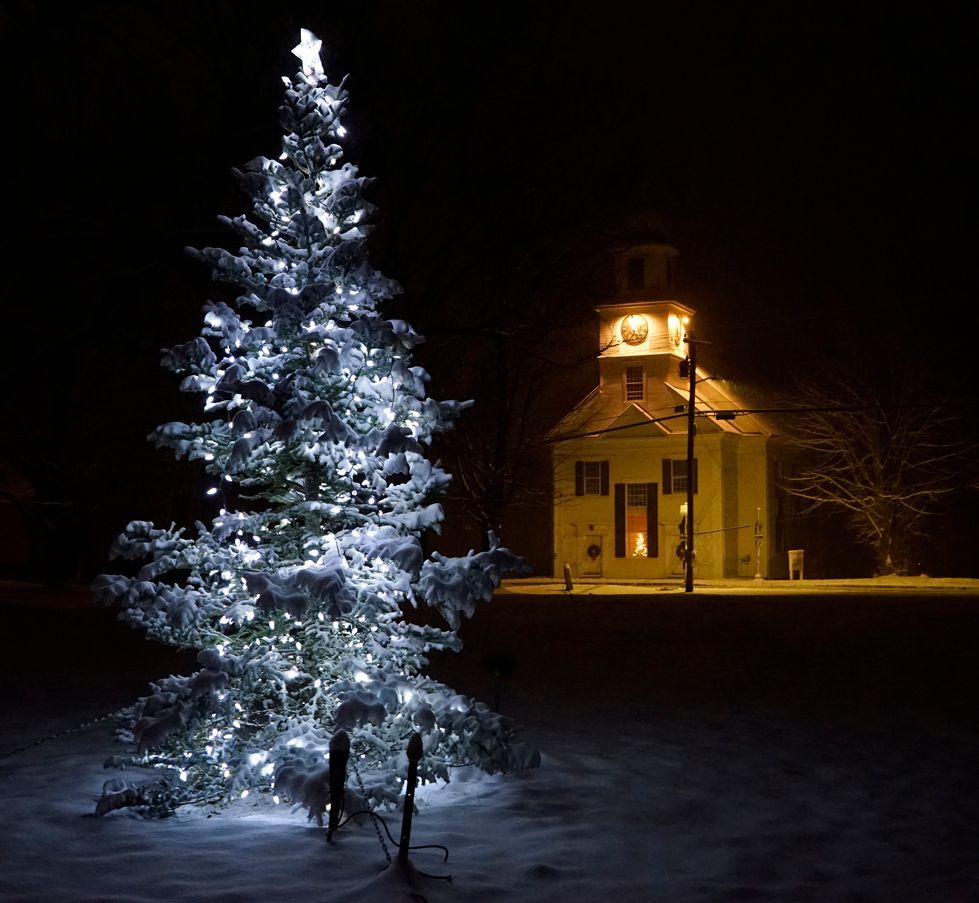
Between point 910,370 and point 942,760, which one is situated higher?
point 910,370

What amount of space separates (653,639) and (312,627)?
1226cm

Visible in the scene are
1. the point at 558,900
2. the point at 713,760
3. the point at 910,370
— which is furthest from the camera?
the point at 910,370

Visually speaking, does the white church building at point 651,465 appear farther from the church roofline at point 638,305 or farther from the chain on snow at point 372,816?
the chain on snow at point 372,816

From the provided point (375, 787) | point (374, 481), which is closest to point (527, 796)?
point (375, 787)

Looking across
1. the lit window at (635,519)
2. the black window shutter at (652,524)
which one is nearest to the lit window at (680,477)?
the black window shutter at (652,524)

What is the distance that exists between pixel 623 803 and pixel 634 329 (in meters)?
37.0

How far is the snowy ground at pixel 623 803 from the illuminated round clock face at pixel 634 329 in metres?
28.1

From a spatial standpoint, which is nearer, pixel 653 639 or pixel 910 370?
pixel 653 639

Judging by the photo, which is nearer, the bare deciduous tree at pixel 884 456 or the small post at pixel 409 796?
the small post at pixel 409 796

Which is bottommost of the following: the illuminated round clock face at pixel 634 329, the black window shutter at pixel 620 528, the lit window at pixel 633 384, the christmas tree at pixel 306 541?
the christmas tree at pixel 306 541

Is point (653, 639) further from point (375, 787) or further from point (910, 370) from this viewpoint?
point (910, 370)

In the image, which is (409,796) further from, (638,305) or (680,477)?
(638,305)

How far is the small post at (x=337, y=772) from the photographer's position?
684 centimetres

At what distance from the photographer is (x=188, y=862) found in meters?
6.48
